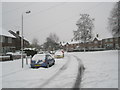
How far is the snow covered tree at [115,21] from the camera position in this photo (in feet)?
105

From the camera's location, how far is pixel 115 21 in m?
32.6

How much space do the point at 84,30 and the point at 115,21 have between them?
54.1 ft

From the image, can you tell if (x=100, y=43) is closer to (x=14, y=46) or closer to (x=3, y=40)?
(x=14, y=46)

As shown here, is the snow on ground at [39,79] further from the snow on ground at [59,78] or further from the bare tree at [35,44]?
the bare tree at [35,44]

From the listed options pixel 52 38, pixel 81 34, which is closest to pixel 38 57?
pixel 81 34

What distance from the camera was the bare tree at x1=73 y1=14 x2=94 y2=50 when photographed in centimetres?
4834

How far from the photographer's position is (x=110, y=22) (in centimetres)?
3422

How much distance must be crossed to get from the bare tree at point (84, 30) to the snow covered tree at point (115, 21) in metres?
14.4

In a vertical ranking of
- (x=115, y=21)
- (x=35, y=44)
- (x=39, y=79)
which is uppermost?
(x=115, y=21)

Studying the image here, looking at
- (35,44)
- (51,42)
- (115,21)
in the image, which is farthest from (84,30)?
(35,44)

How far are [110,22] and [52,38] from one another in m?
53.7

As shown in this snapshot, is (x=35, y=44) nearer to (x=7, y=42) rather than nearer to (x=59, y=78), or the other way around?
(x=7, y=42)

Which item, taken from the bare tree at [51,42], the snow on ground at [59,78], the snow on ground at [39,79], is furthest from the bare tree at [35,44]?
the snow on ground at [39,79]

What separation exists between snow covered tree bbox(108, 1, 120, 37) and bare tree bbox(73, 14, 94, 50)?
14.4 meters
